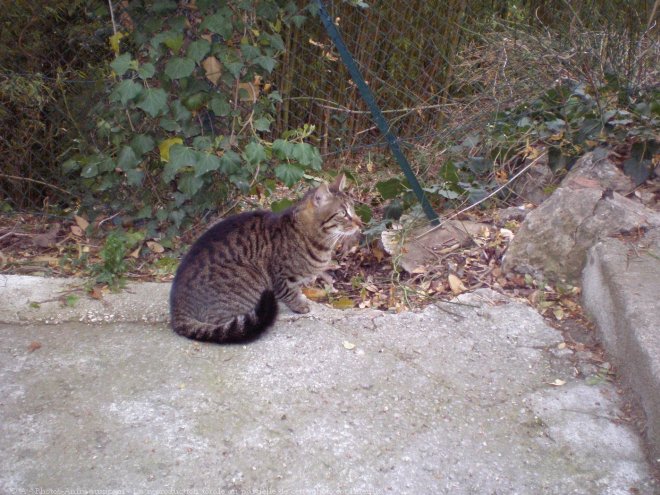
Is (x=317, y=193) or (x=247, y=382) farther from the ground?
(x=317, y=193)

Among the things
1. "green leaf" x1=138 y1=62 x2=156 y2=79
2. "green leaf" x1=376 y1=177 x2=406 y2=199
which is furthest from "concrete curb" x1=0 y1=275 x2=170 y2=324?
"green leaf" x1=376 y1=177 x2=406 y2=199

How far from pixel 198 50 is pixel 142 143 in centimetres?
64

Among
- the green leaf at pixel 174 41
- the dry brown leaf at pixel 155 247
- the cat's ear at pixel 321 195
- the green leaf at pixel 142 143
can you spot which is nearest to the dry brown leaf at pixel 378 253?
the cat's ear at pixel 321 195

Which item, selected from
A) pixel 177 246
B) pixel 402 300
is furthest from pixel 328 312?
pixel 177 246

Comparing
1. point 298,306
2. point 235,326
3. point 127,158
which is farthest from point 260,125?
point 235,326

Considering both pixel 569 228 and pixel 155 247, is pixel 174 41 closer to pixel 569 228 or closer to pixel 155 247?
pixel 155 247

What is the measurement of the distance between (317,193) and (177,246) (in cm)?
109

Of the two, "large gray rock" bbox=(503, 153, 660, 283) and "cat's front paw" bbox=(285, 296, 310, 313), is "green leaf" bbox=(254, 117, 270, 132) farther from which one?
"large gray rock" bbox=(503, 153, 660, 283)

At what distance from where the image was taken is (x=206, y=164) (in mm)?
3439

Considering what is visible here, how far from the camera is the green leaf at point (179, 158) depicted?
3.41 m

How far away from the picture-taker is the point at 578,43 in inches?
164

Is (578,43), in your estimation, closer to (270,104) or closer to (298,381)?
(270,104)

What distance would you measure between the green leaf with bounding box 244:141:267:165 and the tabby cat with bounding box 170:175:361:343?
12.5 inches

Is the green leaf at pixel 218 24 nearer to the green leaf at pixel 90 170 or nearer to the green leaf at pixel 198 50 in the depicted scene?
the green leaf at pixel 198 50
